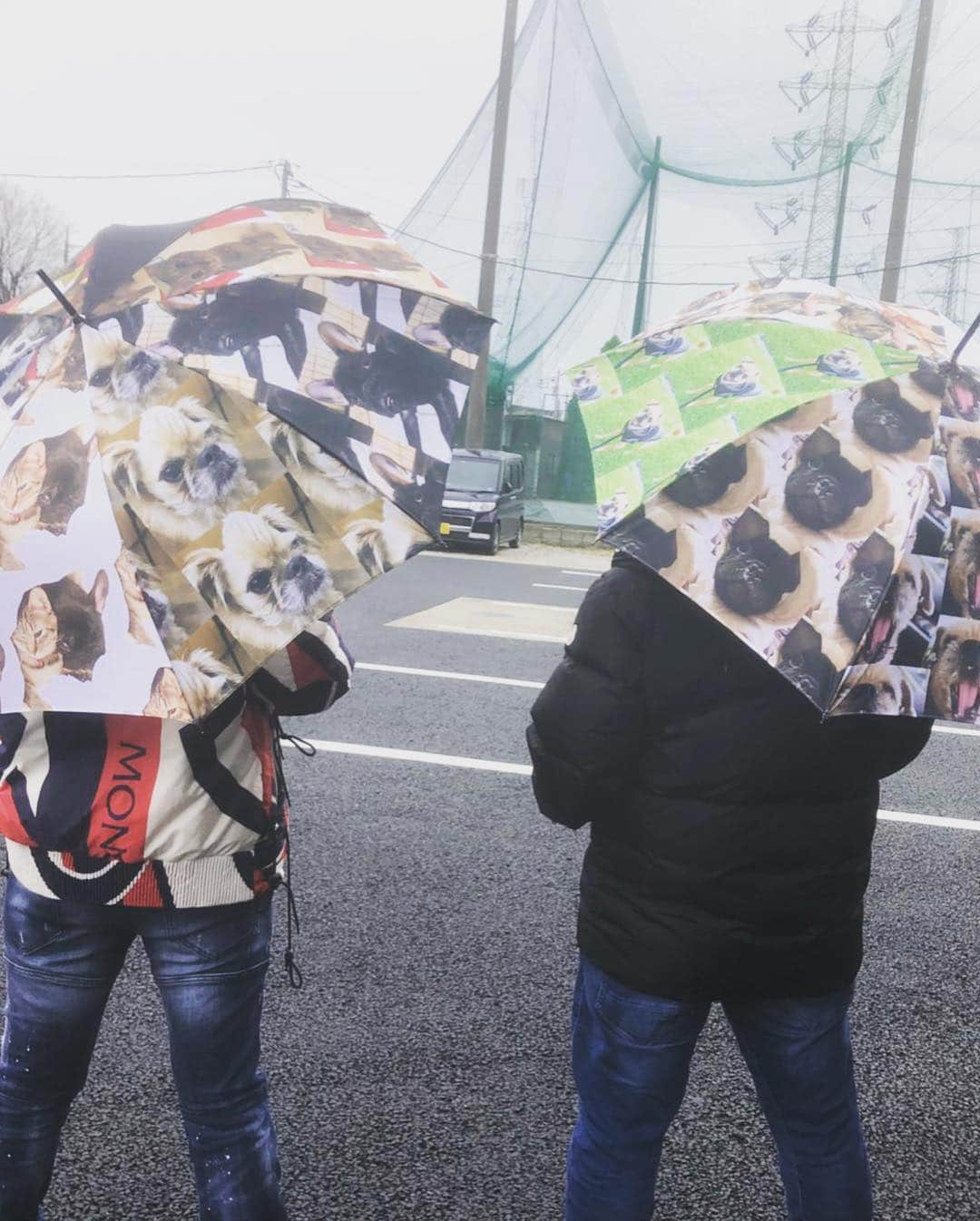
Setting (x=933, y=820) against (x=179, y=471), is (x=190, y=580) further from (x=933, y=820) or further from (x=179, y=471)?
(x=933, y=820)

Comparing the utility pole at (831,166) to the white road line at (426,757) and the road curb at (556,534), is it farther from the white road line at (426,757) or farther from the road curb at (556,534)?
the white road line at (426,757)

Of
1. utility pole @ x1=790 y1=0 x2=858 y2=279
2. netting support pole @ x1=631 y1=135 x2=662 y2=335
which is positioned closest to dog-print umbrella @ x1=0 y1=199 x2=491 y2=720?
utility pole @ x1=790 y1=0 x2=858 y2=279

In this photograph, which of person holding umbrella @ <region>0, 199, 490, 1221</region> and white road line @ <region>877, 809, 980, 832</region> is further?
white road line @ <region>877, 809, 980, 832</region>

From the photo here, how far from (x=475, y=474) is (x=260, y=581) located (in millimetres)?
15153

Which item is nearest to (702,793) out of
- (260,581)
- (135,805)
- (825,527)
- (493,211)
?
(825,527)

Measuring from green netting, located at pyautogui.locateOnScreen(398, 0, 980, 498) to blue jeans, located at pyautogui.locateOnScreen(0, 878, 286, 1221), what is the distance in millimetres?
12858

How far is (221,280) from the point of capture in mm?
1477

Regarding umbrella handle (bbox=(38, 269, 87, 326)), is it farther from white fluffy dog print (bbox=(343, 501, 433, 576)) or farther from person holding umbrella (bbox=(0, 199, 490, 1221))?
white fluffy dog print (bbox=(343, 501, 433, 576))

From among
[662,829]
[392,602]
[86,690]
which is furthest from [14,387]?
[392,602]

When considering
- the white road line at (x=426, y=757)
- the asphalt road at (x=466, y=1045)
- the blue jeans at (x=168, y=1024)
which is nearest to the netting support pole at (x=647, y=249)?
the white road line at (x=426, y=757)

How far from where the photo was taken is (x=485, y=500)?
15.8 meters

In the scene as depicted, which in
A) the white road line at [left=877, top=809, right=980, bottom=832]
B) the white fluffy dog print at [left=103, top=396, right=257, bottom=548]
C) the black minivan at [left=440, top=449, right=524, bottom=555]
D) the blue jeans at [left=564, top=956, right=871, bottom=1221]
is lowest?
the black minivan at [left=440, top=449, right=524, bottom=555]

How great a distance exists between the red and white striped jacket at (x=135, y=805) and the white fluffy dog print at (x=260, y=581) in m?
0.17

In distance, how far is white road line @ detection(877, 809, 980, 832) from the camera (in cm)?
467
